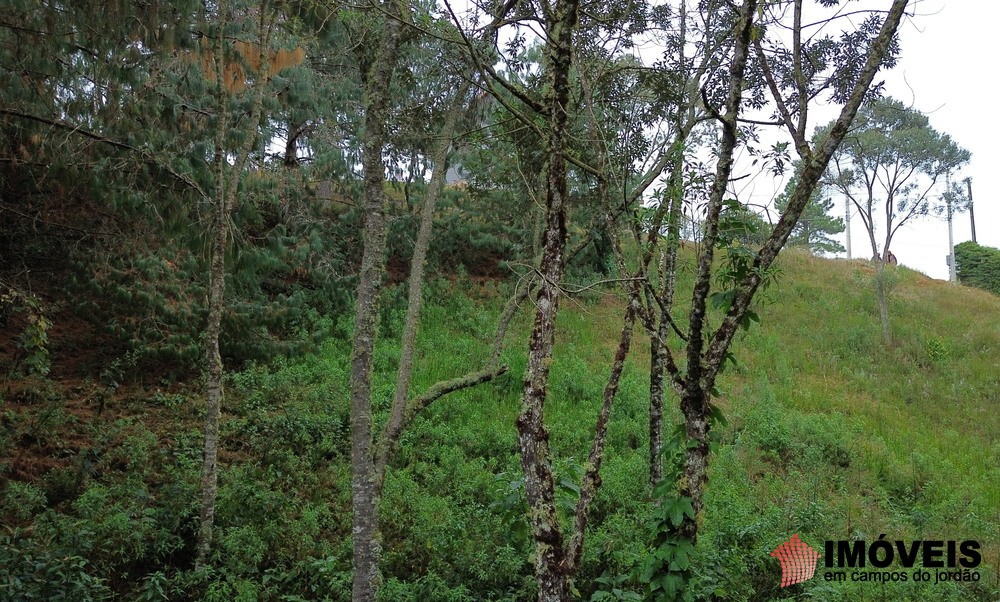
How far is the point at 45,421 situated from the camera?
7.39 meters

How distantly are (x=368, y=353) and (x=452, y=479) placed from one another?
376cm

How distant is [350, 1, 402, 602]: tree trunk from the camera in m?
4.45

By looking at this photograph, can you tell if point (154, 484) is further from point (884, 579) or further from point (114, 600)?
point (884, 579)

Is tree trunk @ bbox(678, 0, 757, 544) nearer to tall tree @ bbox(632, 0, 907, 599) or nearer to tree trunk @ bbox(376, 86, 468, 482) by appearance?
tall tree @ bbox(632, 0, 907, 599)

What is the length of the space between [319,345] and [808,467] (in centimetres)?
798

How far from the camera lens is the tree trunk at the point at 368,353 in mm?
4449

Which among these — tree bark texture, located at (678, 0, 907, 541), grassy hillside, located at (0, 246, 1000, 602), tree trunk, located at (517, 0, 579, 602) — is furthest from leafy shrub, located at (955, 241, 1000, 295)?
tree trunk, located at (517, 0, 579, 602)

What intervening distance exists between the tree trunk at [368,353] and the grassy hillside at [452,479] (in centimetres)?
118

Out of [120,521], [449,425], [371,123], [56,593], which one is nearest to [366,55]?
[371,123]

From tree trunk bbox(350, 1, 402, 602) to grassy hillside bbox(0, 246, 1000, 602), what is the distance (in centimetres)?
118

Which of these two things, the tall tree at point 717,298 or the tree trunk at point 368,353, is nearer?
the tall tree at point 717,298

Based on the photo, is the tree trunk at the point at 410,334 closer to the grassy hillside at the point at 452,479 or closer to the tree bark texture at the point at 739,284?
the grassy hillside at the point at 452,479

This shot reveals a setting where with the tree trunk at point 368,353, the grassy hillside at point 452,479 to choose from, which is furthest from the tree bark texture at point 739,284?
the tree trunk at point 368,353
